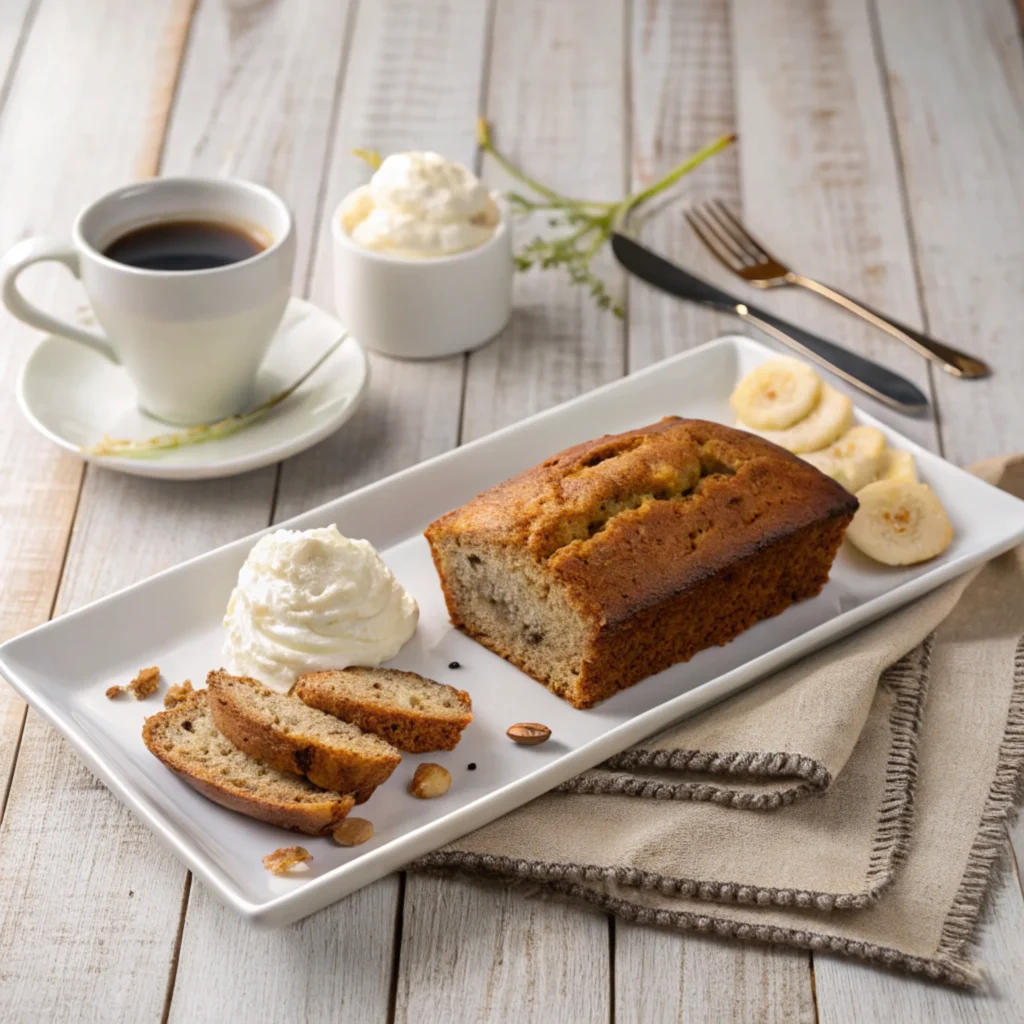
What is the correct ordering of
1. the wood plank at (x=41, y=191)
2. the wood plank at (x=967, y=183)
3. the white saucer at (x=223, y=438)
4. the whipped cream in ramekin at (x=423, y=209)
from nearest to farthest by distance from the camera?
the wood plank at (x=41, y=191)
the white saucer at (x=223, y=438)
the whipped cream in ramekin at (x=423, y=209)
the wood plank at (x=967, y=183)

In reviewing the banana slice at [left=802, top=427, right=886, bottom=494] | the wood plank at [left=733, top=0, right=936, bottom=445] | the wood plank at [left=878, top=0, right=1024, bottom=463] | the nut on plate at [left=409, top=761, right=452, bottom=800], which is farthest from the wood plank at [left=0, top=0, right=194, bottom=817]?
the wood plank at [left=878, top=0, right=1024, bottom=463]

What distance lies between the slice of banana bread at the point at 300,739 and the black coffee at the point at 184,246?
48.3 inches

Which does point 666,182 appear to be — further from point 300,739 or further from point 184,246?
point 300,739

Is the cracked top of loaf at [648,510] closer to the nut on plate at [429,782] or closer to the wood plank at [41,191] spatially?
the nut on plate at [429,782]

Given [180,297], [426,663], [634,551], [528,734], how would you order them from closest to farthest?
1. [528,734]
2. [634,551]
3. [426,663]
4. [180,297]

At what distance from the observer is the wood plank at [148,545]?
91.6 inches

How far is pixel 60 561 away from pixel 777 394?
5.91 ft

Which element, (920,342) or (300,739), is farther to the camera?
(920,342)

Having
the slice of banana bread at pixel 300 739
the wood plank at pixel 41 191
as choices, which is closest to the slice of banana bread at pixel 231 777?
the slice of banana bread at pixel 300 739

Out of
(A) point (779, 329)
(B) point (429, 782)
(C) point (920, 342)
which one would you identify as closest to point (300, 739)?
(B) point (429, 782)

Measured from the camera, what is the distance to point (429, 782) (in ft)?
8.23

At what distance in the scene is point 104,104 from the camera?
190 inches

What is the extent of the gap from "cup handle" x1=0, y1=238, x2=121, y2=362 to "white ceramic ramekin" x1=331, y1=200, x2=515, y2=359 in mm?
717

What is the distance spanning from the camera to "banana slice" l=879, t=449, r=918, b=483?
324 cm
